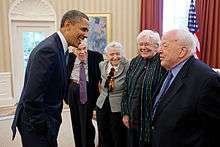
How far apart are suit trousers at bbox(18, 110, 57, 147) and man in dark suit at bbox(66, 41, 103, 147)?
4.14ft

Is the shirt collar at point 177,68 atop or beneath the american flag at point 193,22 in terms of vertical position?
beneath

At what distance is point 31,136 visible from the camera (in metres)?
1.90

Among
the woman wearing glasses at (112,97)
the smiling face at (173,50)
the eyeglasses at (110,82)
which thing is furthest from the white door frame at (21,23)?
the smiling face at (173,50)

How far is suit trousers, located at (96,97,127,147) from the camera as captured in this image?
3.00m

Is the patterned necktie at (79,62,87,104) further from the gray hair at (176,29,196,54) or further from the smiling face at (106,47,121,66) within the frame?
the gray hair at (176,29,196,54)

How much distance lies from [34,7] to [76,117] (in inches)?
144

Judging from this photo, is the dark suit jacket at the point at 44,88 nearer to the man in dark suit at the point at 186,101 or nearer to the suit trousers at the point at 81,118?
the man in dark suit at the point at 186,101

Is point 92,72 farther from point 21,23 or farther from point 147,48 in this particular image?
point 21,23

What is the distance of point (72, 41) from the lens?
201 cm

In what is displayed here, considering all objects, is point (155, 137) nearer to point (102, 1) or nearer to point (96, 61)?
point (96, 61)

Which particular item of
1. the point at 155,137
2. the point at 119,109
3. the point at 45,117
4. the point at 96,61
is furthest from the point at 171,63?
the point at 96,61

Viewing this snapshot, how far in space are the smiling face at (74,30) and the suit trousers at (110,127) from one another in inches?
43.8

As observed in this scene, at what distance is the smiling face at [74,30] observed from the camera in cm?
198

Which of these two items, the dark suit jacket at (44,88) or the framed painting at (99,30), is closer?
the dark suit jacket at (44,88)
